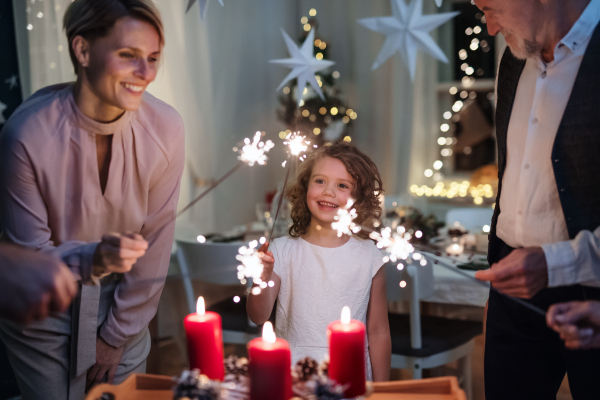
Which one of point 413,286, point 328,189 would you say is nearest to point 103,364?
point 328,189

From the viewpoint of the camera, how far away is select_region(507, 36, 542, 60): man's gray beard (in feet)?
4.00

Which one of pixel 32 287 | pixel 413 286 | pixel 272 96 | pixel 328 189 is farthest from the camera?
pixel 272 96

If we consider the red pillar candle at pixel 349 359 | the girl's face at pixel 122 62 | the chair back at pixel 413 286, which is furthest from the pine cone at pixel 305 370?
the chair back at pixel 413 286

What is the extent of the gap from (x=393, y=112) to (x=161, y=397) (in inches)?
149

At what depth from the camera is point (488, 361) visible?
4.52 ft

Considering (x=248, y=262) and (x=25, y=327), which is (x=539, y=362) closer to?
(x=248, y=262)

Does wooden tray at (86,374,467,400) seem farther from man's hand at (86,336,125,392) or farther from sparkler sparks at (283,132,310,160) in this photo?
sparkler sparks at (283,132,310,160)

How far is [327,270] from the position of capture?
64.9 inches

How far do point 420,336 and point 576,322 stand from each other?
3.70 ft

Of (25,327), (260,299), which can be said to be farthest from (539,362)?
(25,327)

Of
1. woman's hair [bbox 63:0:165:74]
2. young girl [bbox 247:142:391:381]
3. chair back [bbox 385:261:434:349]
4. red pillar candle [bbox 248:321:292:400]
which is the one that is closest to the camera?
red pillar candle [bbox 248:321:292:400]

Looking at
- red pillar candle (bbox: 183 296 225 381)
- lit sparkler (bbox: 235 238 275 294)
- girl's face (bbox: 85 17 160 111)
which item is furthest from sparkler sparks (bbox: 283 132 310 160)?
red pillar candle (bbox: 183 296 225 381)

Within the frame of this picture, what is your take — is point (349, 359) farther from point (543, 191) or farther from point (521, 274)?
A: point (543, 191)

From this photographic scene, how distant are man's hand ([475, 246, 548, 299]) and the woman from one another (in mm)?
769
